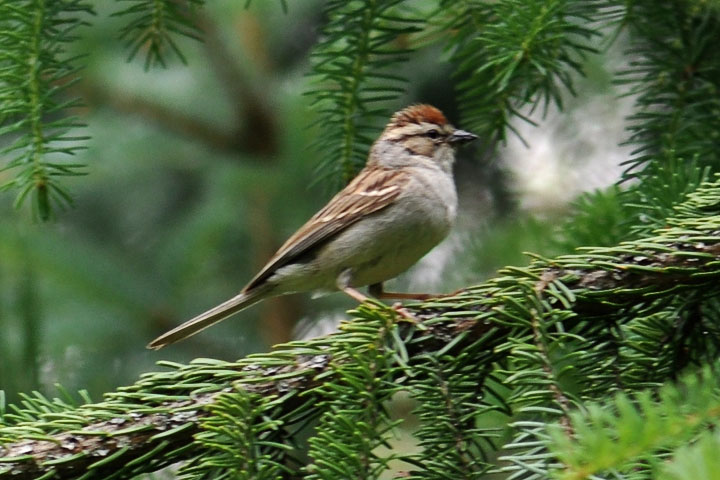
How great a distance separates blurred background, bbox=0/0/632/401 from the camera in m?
3.71

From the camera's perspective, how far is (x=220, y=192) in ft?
13.1

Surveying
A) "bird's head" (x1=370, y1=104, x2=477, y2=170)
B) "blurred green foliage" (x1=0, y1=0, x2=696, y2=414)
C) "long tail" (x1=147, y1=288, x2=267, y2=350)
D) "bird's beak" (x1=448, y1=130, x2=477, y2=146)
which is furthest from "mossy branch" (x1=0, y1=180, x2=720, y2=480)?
"bird's head" (x1=370, y1=104, x2=477, y2=170)

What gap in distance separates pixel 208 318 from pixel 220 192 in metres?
0.98

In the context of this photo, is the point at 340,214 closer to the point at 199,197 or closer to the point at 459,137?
the point at 459,137

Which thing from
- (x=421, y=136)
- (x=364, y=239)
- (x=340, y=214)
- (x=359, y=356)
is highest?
(x=421, y=136)

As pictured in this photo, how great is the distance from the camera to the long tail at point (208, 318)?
290 cm

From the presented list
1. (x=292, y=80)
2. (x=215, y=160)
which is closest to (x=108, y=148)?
(x=215, y=160)

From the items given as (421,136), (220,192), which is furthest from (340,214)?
(220,192)

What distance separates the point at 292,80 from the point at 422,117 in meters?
0.77

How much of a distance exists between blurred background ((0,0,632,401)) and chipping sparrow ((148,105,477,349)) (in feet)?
0.90

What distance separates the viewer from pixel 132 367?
3.67 m

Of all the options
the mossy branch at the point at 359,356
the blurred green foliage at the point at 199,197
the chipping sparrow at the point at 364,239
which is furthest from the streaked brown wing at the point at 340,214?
the mossy branch at the point at 359,356

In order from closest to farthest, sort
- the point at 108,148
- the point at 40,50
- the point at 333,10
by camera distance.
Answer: the point at 40,50
the point at 333,10
the point at 108,148

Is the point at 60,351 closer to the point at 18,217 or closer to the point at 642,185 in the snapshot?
the point at 18,217
